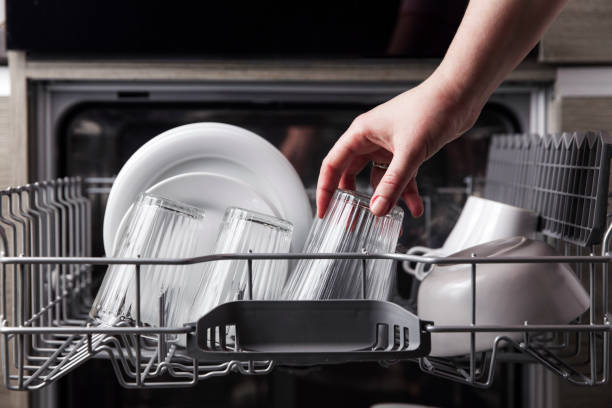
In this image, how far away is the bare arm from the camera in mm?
494

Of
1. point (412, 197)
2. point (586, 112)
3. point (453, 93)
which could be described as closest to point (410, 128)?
point (453, 93)

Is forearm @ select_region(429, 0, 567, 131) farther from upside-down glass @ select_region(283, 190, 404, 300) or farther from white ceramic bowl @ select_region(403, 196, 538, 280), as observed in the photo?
white ceramic bowl @ select_region(403, 196, 538, 280)

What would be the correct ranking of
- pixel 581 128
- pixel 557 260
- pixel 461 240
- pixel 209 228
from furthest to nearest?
pixel 581 128 → pixel 461 240 → pixel 209 228 → pixel 557 260

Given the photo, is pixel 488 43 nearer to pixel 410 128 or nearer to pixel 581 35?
pixel 410 128

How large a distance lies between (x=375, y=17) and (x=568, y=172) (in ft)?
1.11

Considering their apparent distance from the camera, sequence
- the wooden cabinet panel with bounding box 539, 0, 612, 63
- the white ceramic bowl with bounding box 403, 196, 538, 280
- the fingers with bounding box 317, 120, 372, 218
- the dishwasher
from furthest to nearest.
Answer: the wooden cabinet panel with bounding box 539, 0, 612, 63
the white ceramic bowl with bounding box 403, 196, 538, 280
the fingers with bounding box 317, 120, 372, 218
the dishwasher

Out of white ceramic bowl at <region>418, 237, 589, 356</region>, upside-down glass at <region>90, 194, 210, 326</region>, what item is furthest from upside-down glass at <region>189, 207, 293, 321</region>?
white ceramic bowl at <region>418, 237, 589, 356</region>

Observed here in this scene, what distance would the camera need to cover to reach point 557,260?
1.51 feet

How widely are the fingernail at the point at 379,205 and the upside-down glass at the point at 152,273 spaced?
0.17 m

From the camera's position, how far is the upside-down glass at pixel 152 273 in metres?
0.52

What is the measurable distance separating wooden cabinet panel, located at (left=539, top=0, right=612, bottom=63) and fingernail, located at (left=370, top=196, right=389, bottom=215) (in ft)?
1.66

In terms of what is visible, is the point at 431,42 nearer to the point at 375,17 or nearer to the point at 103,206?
the point at 375,17

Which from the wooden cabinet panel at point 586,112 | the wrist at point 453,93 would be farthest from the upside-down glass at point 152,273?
the wooden cabinet panel at point 586,112

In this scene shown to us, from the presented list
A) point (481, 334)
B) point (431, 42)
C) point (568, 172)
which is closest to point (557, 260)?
point (481, 334)
